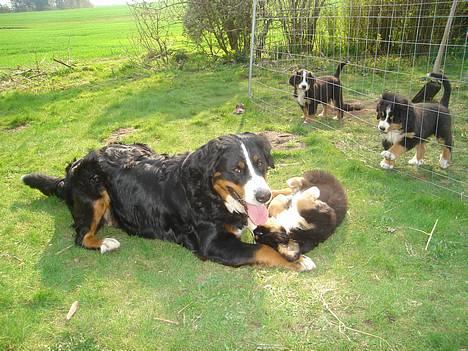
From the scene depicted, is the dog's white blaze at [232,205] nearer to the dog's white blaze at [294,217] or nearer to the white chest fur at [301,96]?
the dog's white blaze at [294,217]

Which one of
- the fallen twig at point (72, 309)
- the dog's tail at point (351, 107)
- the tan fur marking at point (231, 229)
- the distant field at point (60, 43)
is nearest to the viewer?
the fallen twig at point (72, 309)

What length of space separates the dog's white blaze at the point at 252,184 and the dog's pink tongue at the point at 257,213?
0.29 m

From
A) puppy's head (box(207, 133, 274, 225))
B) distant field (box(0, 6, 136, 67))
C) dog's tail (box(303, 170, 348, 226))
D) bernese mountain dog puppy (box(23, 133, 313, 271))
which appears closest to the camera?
puppy's head (box(207, 133, 274, 225))

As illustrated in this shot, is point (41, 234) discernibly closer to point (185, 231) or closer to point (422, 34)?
point (185, 231)

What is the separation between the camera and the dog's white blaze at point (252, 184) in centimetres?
295

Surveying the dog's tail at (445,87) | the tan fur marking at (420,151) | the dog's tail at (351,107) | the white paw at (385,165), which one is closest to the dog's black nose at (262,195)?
the white paw at (385,165)

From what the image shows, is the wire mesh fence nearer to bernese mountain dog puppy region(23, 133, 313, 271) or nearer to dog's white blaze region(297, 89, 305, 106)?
dog's white blaze region(297, 89, 305, 106)

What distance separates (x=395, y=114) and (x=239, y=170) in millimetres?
2706

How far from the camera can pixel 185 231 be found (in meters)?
3.52

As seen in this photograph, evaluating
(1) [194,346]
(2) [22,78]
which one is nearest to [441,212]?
(1) [194,346]

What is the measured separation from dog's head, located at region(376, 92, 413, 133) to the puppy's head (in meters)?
2.31

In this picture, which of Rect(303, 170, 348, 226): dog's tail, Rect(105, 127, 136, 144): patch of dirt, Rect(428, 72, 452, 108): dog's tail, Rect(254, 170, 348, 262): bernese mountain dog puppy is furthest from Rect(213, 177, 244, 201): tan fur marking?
Rect(105, 127, 136, 144): patch of dirt

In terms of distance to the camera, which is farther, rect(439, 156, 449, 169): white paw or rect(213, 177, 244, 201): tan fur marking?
rect(439, 156, 449, 169): white paw

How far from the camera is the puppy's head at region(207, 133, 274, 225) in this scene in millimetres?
2979
